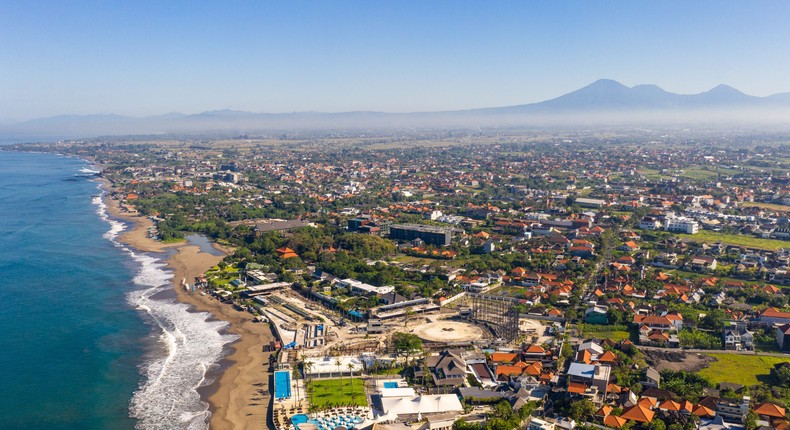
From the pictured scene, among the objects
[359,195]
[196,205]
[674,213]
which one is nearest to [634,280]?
[674,213]

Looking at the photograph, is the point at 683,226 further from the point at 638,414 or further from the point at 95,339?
the point at 95,339

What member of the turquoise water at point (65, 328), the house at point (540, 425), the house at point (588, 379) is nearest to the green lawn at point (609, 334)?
the house at point (588, 379)

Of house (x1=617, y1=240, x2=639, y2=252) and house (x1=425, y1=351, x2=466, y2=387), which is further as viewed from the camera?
house (x1=617, y1=240, x2=639, y2=252)

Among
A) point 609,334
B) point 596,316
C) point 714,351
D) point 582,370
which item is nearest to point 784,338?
point 714,351


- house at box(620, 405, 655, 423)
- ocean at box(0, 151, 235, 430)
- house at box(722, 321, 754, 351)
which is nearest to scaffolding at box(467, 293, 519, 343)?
house at box(620, 405, 655, 423)

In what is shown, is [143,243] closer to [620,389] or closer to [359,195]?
[359,195]

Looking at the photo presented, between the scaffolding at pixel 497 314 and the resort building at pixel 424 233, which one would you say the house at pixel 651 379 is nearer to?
the scaffolding at pixel 497 314

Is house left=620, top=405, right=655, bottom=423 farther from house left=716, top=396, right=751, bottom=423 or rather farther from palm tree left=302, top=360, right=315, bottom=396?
palm tree left=302, top=360, right=315, bottom=396
